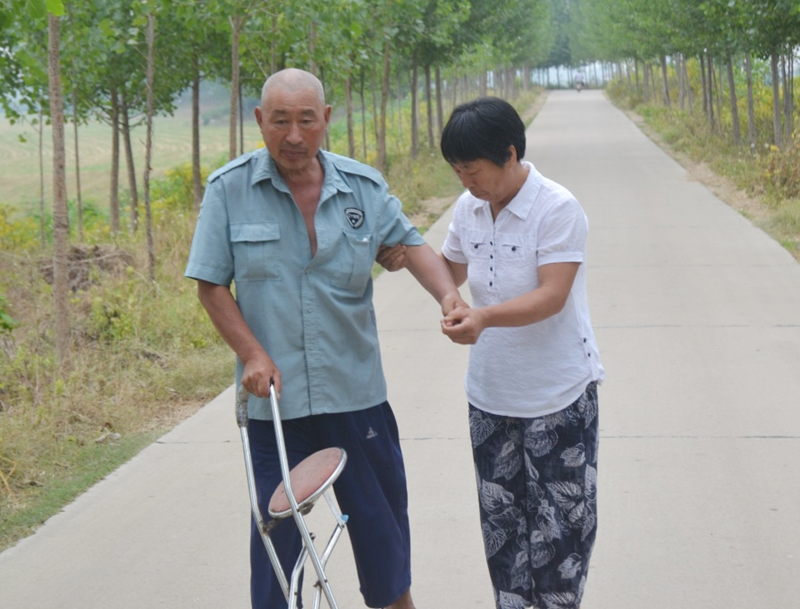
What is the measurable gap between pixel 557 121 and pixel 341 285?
1364 inches

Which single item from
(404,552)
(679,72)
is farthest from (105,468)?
(679,72)

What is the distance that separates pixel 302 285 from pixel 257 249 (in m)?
0.15

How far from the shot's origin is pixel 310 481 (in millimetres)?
2541

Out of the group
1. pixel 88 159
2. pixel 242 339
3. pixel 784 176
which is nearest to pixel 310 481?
pixel 242 339

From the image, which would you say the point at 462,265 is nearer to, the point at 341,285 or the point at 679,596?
the point at 341,285

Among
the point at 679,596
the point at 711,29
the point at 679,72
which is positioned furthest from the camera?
the point at 679,72

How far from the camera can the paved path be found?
3918 mm

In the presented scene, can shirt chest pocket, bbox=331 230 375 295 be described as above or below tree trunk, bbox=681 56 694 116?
below

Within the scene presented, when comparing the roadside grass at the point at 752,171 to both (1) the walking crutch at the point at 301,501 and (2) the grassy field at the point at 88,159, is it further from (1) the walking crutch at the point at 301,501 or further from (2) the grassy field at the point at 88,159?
(2) the grassy field at the point at 88,159

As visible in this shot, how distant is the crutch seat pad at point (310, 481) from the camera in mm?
2486

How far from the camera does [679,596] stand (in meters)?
3.75

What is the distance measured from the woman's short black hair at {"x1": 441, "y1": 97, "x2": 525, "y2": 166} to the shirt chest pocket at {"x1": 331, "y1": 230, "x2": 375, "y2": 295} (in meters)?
0.35

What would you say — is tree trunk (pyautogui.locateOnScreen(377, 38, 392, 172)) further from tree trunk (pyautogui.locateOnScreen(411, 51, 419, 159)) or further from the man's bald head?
the man's bald head

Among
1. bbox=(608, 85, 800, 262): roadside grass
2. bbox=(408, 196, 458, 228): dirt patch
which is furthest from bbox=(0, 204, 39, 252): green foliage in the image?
bbox=(608, 85, 800, 262): roadside grass
